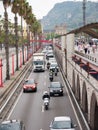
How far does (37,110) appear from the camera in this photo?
4106 cm

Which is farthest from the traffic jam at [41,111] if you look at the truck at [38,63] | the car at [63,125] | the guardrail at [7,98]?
the truck at [38,63]

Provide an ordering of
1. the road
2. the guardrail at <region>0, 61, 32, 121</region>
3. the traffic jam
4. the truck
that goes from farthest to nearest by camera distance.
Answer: the truck → the guardrail at <region>0, 61, 32, 121</region> → the road → the traffic jam

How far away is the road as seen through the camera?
113 feet

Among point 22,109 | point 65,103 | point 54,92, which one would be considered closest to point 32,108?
point 22,109

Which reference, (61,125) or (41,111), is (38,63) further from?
(61,125)

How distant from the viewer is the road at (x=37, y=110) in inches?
1361

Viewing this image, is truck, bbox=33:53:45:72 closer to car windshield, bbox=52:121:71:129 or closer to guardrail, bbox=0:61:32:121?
guardrail, bbox=0:61:32:121

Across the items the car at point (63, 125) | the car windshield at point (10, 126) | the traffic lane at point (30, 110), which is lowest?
the traffic lane at point (30, 110)

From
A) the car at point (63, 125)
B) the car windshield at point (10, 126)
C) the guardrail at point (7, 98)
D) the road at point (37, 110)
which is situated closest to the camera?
the car windshield at point (10, 126)

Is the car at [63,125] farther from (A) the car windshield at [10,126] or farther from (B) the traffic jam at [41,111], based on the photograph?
(A) the car windshield at [10,126]

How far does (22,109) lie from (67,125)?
14128mm

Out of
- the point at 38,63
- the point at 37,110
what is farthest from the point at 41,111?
the point at 38,63

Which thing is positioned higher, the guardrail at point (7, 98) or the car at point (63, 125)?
the car at point (63, 125)

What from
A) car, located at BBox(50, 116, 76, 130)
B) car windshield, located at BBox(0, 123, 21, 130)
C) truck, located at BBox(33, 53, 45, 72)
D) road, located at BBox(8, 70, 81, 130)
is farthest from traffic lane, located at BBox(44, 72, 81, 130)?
truck, located at BBox(33, 53, 45, 72)
